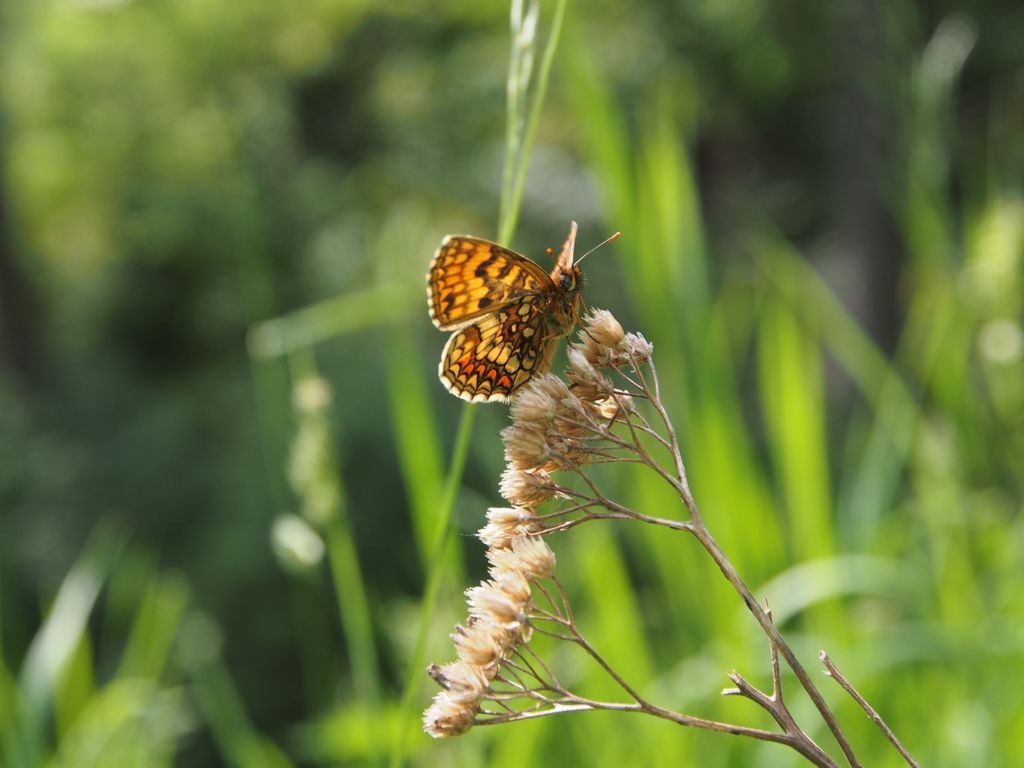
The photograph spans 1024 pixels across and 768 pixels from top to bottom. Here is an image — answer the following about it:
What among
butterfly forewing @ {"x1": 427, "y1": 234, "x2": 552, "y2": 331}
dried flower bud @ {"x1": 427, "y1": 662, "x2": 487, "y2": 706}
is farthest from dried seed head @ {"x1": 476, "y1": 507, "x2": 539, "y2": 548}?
butterfly forewing @ {"x1": 427, "y1": 234, "x2": 552, "y2": 331}

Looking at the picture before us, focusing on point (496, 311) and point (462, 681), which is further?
point (496, 311)

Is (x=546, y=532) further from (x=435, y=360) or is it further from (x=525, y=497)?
(x=435, y=360)

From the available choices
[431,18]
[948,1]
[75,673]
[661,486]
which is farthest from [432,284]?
[431,18]

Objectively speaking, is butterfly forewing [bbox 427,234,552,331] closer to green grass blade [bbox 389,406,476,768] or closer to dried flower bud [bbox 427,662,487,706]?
green grass blade [bbox 389,406,476,768]

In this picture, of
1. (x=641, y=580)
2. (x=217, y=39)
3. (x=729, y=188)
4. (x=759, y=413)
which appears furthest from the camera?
(x=729, y=188)

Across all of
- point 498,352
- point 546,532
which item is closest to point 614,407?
point 546,532

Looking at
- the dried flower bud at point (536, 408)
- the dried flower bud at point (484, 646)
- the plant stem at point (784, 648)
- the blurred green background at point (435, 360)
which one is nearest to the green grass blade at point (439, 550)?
the blurred green background at point (435, 360)

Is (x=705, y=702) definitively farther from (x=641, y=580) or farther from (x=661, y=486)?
(x=641, y=580)
